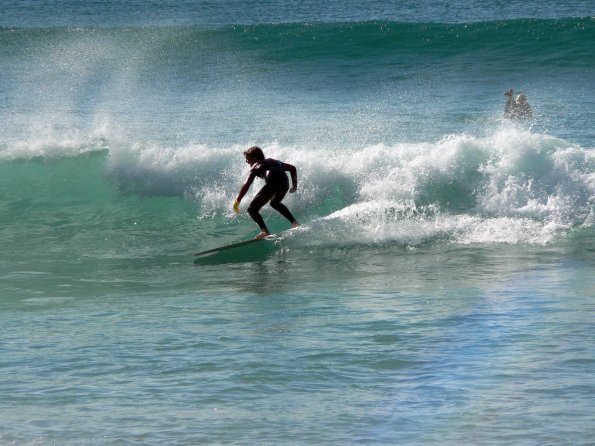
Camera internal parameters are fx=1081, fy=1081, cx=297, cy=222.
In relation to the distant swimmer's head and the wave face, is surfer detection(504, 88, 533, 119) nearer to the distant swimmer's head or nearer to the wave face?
the wave face

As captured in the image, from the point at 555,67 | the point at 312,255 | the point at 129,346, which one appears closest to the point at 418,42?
the point at 555,67

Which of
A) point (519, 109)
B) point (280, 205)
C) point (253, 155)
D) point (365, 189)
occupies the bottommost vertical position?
point (280, 205)

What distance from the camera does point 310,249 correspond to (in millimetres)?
12664

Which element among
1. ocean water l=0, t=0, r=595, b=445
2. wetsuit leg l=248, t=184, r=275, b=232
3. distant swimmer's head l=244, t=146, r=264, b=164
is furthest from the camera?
wetsuit leg l=248, t=184, r=275, b=232

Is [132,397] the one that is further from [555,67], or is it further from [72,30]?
[72,30]

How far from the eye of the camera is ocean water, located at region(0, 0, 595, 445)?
22.2ft

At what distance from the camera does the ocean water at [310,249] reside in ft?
22.2

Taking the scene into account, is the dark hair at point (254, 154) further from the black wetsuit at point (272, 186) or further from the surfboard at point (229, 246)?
the surfboard at point (229, 246)

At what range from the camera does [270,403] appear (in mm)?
6852

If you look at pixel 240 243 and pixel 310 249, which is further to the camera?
pixel 310 249

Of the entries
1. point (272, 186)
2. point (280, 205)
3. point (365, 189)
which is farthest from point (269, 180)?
point (365, 189)

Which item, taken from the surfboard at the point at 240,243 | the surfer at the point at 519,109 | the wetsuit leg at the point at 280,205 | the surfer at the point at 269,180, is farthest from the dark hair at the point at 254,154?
the surfer at the point at 519,109

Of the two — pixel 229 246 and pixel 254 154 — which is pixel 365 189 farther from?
pixel 229 246

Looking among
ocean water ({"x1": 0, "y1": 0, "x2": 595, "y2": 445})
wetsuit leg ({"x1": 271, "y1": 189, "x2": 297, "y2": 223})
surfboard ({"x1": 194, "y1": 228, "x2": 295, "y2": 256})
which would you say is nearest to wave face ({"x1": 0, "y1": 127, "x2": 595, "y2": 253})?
ocean water ({"x1": 0, "y1": 0, "x2": 595, "y2": 445})
